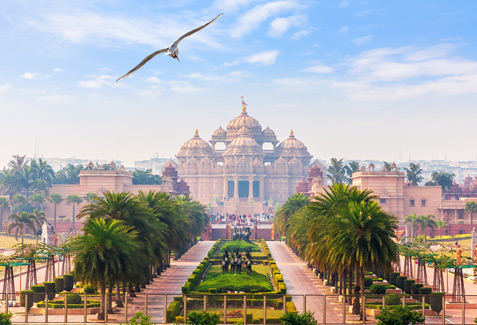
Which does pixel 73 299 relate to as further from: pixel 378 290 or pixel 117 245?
pixel 378 290

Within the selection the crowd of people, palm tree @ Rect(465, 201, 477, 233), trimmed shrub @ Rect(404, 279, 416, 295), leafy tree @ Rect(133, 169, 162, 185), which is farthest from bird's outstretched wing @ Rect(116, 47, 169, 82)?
leafy tree @ Rect(133, 169, 162, 185)

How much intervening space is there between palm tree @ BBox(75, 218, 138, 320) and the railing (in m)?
1.18

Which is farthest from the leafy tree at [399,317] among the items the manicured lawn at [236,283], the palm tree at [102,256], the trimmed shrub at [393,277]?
the trimmed shrub at [393,277]

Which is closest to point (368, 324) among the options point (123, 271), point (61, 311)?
point (123, 271)

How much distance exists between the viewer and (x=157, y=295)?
4425 cm

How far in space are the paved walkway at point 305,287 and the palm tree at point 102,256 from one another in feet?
29.5

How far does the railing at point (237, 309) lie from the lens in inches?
1473

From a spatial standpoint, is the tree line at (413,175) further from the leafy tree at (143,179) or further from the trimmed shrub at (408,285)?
the trimmed shrub at (408,285)

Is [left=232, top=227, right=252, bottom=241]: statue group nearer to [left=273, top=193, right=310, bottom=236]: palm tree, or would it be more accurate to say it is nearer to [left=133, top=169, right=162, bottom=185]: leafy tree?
[left=273, top=193, right=310, bottom=236]: palm tree

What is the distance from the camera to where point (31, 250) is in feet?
158

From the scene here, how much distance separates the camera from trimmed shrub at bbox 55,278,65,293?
4812cm

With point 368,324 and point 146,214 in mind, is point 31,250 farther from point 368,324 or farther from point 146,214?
point 368,324

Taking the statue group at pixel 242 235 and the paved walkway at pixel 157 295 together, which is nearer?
the paved walkway at pixel 157 295

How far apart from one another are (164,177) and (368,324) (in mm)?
113929
